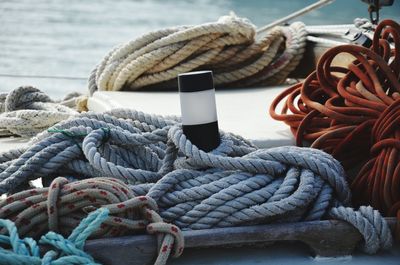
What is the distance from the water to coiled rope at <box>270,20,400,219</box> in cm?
318

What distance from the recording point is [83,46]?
32.4 ft

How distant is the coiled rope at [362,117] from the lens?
1.73 m

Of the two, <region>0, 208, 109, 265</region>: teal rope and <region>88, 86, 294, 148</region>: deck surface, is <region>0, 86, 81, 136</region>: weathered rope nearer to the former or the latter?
<region>88, 86, 294, 148</region>: deck surface

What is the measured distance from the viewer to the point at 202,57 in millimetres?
3184

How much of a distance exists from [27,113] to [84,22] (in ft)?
34.8

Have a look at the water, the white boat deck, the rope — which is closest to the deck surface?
the white boat deck

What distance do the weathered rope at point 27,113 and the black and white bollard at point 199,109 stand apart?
1.23 meters

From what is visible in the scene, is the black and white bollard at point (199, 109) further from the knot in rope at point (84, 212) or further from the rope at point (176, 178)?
the knot in rope at point (84, 212)

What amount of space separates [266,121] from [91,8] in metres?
13.9

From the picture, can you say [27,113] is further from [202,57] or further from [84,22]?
[84,22]

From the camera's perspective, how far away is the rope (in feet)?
5.15

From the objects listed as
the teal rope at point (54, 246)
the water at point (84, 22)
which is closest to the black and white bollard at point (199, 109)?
the teal rope at point (54, 246)

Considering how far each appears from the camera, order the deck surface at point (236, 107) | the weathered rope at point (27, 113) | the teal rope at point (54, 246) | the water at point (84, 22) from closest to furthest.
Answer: the teal rope at point (54, 246) → the deck surface at point (236, 107) → the weathered rope at point (27, 113) → the water at point (84, 22)

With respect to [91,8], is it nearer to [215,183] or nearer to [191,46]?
[191,46]
